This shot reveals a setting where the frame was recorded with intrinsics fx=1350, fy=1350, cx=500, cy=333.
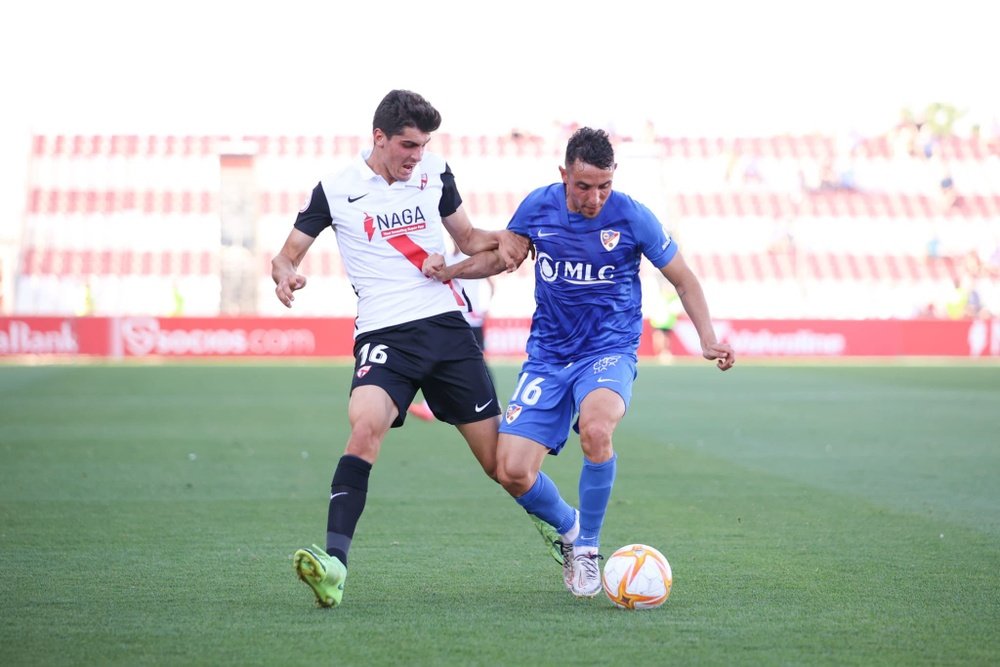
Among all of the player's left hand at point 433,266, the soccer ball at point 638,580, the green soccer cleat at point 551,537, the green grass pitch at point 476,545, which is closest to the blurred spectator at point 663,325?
the green grass pitch at point 476,545

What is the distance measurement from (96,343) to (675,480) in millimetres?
22255

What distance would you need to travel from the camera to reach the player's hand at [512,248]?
20.6 feet

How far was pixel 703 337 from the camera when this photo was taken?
6.19 metres

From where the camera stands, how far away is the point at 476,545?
720 centimetres

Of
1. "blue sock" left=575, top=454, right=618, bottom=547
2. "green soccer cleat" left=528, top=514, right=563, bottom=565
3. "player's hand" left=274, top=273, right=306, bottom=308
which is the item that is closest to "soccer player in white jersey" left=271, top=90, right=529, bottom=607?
"player's hand" left=274, top=273, right=306, bottom=308


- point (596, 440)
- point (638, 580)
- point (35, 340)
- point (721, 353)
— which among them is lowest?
point (35, 340)

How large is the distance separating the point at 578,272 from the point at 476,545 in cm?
177

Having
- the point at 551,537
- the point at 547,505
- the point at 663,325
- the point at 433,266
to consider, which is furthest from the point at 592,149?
the point at 663,325

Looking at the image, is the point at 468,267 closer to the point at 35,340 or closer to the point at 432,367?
the point at 432,367

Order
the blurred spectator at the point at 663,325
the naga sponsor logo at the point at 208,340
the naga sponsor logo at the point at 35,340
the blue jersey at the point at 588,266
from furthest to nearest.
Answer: the blurred spectator at the point at 663,325 < the naga sponsor logo at the point at 208,340 < the naga sponsor logo at the point at 35,340 < the blue jersey at the point at 588,266

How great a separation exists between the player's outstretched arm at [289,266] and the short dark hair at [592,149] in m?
1.28

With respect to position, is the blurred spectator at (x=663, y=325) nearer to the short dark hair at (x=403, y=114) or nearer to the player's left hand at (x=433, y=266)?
the player's left hand at (x=433, y=266)

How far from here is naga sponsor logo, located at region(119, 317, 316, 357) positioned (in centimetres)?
3003

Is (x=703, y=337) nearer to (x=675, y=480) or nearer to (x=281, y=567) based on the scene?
Answer: (x=281, y=567)
